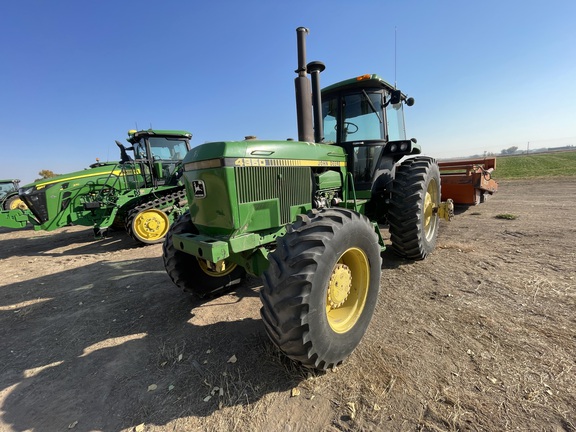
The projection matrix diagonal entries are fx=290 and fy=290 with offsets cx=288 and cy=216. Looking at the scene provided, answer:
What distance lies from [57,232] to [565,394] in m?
12.1

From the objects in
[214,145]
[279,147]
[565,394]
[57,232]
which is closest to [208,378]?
[214,145]

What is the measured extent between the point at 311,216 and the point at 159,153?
7.10 metres

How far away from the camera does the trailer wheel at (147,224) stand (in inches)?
263

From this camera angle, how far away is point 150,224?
6.90m

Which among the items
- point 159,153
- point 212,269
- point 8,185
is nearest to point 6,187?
point 8,185

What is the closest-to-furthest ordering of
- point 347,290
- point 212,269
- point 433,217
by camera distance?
point 347,290
point 212,269
point 433,217

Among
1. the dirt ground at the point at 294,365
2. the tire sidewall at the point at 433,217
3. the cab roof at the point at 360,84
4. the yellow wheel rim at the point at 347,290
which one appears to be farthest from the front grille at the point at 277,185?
the tire sidewall at the point at 433,217

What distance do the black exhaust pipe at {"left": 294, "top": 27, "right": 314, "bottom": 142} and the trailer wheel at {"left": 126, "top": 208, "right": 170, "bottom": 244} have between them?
16.0 feet

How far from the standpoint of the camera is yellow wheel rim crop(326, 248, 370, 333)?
2467 millimetres

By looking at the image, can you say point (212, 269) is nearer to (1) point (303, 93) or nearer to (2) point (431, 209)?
(1) point (303, 93)

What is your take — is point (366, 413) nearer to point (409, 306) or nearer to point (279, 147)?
point (409, 306)

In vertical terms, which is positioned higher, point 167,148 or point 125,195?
point 167,148

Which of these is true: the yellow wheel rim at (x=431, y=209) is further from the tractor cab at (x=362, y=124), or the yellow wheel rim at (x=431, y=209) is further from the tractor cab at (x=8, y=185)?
the tractor cab at (x=8, y=185)

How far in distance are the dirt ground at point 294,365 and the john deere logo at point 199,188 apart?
1.40m
